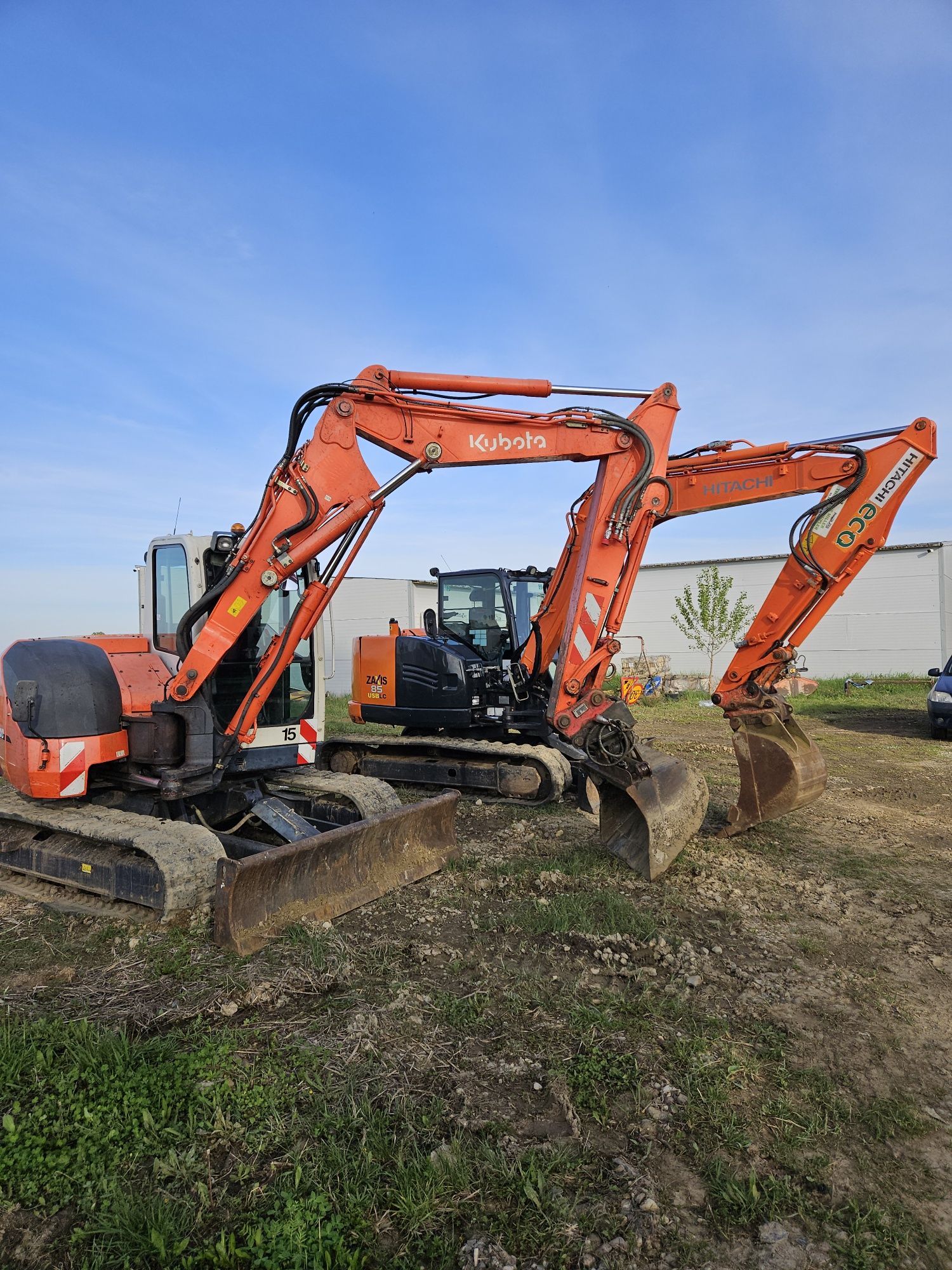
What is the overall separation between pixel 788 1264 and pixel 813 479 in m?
5.58

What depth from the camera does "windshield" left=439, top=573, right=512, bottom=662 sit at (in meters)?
9.56

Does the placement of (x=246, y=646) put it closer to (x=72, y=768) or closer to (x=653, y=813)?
(x=72, y=768)

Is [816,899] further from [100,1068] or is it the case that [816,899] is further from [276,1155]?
[100,1068]

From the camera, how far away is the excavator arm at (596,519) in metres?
5.46

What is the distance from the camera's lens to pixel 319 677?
265 inches

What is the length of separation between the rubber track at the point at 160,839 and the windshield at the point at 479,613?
193 inches

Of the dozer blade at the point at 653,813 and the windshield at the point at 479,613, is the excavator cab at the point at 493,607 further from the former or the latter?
the dozer blade at the point at 653,813

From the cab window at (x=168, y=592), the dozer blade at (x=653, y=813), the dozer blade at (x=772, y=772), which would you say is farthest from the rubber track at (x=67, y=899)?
the dozer blade at (x=772, y=772)

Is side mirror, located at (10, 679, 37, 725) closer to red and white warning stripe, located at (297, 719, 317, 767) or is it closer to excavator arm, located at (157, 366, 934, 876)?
excavator arm, located at (157, 366, 934, 876)

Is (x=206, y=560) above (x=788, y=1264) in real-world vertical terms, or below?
above

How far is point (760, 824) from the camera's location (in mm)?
6941

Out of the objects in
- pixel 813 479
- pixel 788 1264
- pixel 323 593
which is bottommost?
pixel 788 1264

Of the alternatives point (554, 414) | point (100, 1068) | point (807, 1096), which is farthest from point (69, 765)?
point (807, 1096)

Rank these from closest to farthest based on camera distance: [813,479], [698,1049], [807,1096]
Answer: [807,1096]
[698,1049]
[813,479]
